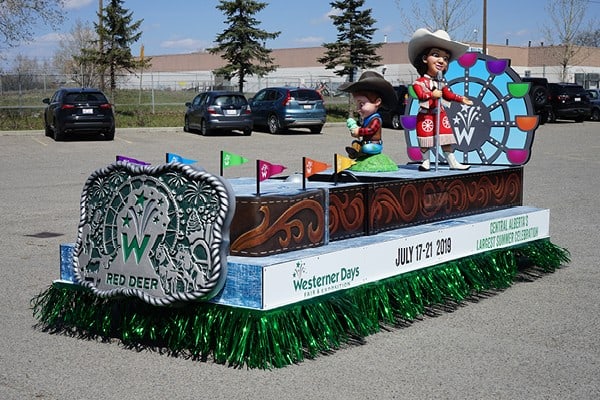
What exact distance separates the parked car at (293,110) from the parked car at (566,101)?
13.2 m

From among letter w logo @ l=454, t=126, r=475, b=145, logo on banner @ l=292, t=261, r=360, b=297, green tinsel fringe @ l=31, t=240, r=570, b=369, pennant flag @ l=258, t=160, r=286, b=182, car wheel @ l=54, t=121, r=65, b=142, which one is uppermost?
letter w logo @ l=454, t=126, r=475, b=145

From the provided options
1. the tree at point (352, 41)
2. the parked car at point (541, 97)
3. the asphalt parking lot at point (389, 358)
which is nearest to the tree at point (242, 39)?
the tree at point (352, 41)

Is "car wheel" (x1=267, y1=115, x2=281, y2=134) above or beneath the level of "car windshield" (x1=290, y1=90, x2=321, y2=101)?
beneath

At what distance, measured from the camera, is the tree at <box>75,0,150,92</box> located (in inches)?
1452

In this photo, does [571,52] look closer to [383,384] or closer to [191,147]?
[191,147]

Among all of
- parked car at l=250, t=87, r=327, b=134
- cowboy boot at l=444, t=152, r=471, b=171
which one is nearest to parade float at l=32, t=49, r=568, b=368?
cowboy boot at l=444, t=152, r=471, b=171

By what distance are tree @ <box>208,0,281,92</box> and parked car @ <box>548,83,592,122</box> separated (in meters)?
13.1

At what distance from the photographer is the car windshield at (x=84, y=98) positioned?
24.9m

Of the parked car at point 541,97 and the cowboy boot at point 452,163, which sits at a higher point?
the parked car at point 541,97

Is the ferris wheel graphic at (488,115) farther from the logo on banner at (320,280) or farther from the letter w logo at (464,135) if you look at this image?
the logo on banner at (320,280)

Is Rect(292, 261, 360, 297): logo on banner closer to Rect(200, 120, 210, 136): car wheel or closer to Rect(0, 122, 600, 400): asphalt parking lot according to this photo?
Rect(0, 122, 600, 400): asphalt parking lot

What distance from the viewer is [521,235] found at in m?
7.80

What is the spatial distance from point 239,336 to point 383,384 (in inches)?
35.8

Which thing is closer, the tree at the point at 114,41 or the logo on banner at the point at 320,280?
the logo on banner at the point at 320,280
